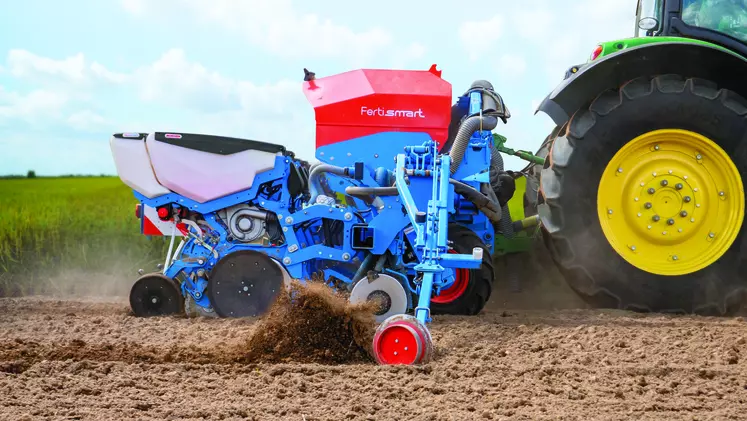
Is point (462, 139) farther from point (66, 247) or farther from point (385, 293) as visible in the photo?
point (66, 247)

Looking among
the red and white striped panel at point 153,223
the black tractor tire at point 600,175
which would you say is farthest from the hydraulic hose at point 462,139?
the red and white striped panel at point 153,223

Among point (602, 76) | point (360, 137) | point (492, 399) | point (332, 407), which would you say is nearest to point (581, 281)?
point (602, 76)

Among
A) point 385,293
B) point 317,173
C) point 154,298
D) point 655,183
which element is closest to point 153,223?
point 154,298

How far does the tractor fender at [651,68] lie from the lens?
567cm

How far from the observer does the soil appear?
3.52 meters

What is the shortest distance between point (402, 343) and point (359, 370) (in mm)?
255

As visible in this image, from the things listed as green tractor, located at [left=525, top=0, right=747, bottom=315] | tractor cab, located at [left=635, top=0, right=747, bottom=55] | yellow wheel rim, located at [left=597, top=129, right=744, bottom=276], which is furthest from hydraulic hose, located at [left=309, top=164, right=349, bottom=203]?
tractor cab, located at [left=635, top=0, right=747, bottom=55]

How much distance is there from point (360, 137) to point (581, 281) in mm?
1844

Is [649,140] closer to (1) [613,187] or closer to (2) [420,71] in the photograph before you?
(1) [613,187]

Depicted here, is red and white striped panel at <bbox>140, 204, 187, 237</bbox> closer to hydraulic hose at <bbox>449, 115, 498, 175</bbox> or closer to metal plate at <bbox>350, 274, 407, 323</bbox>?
metal plate at <bbox>350, 274, 407, 323</bbox>

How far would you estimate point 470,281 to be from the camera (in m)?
5.90

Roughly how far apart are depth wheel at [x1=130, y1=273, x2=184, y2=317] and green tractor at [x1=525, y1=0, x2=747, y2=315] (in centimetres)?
262

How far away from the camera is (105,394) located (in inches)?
148

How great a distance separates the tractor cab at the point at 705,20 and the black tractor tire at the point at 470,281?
77.9 inches
